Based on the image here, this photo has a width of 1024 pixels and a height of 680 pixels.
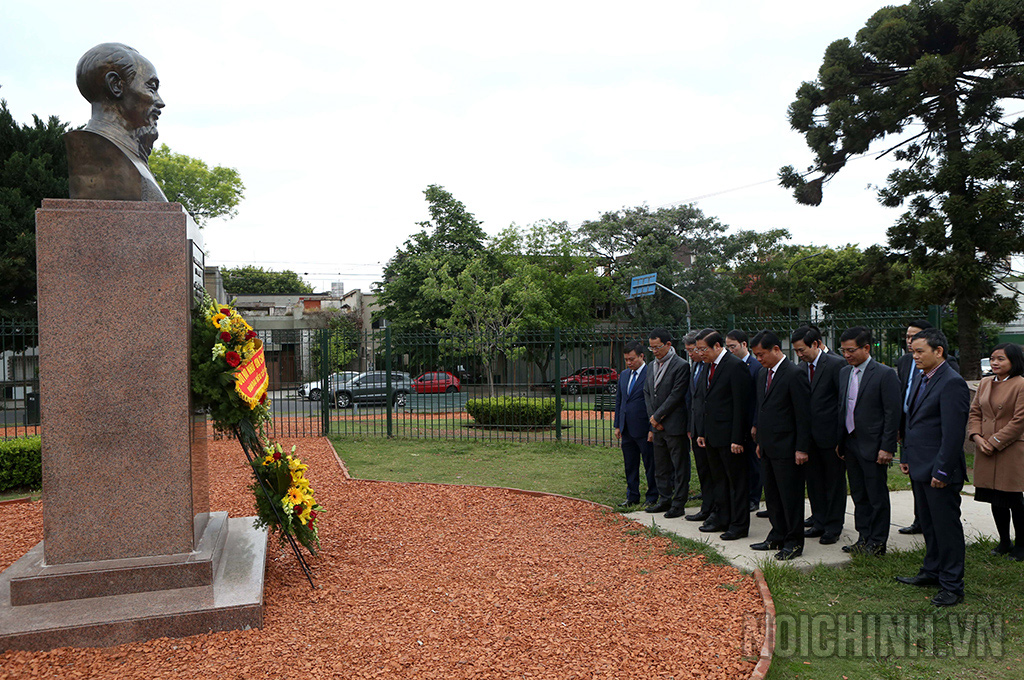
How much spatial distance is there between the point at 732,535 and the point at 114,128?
613cm

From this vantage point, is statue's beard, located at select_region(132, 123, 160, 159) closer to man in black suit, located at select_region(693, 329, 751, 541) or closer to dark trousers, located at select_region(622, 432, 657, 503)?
man in black suit, located at select_region(693, 329, 751, 541)

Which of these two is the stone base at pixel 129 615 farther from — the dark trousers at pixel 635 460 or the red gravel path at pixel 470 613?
the dark trousers at pixel 635 460

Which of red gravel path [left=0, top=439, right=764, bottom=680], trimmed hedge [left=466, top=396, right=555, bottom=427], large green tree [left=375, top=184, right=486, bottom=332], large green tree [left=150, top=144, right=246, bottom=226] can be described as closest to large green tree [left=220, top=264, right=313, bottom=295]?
large green tree [left=150, top=144, right=246, bottom=226]

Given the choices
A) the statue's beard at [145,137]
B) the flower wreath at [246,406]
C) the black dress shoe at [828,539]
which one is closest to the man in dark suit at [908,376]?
the black dress shoe at [828,539]

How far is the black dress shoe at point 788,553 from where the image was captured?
554 cm

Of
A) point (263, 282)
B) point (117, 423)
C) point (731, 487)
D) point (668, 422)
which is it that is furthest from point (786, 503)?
point (263, 282)

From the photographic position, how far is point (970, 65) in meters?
15.3

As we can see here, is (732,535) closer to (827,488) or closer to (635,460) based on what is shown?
(827,488)

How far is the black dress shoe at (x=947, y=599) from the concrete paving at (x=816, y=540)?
2.93 feet

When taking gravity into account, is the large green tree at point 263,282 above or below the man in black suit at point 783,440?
above

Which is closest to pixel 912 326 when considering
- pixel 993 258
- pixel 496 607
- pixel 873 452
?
pixel 873 452

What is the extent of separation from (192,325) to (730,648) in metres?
4.21

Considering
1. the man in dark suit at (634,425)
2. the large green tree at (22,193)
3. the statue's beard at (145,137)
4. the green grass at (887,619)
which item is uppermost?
the large green tree at (22,193)

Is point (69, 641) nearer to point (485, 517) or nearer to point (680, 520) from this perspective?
point (485, 517)
